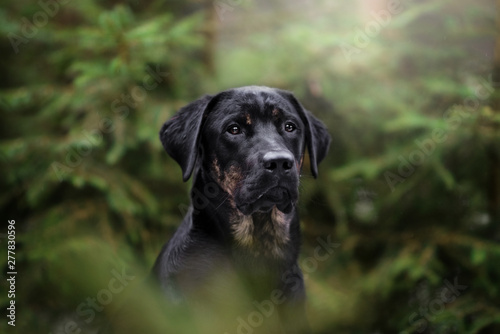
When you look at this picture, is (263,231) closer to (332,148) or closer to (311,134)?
(311,134)

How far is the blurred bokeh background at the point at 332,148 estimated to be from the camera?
535cm

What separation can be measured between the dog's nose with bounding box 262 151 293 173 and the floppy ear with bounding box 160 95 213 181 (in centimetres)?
42

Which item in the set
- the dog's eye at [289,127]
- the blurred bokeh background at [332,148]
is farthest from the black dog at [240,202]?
the blurred bokeh background at [332,148]

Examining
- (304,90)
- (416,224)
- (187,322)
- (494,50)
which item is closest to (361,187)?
(416,224)

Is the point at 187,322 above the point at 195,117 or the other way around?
the other way around

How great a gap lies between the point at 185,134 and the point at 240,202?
18.9 inches

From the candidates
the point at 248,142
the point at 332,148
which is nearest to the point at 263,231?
the point at 248,142

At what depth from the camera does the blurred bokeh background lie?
5.35 meters

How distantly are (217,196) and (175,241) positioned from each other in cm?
37

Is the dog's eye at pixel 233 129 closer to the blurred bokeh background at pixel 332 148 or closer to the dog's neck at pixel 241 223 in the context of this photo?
the dog's neck at pixel 241 223

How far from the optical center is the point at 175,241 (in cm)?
297

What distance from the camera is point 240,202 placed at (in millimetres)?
2652

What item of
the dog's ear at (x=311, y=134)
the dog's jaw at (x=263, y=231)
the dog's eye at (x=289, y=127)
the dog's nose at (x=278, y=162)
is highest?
the dog's nose at (x=278, y=162)

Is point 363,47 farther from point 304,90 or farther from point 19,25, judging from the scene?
point 19,25
